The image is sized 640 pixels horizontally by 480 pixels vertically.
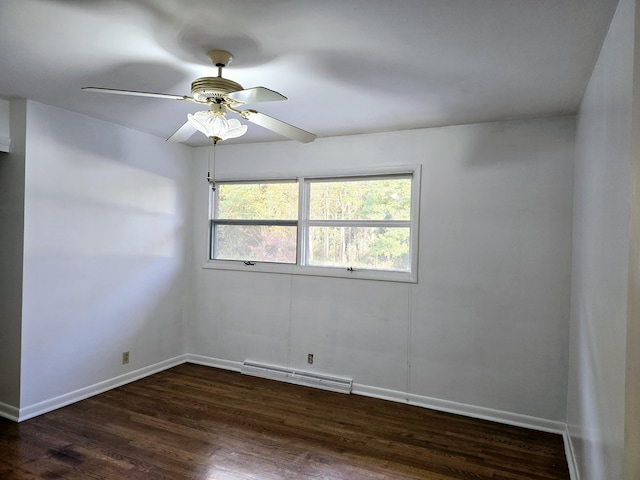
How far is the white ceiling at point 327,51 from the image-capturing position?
1.78 meters

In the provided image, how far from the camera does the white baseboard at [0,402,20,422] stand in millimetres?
3092

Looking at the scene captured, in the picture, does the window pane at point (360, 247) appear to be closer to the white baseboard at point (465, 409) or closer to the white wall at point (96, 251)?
the white baseboard at point (465, 409)

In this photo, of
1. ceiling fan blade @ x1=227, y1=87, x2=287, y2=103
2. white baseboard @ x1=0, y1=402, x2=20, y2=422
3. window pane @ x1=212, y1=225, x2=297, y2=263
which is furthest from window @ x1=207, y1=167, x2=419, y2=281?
white baseboard @ x1=0, y1=402, x2=20, y2=422

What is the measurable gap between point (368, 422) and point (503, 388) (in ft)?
3.64

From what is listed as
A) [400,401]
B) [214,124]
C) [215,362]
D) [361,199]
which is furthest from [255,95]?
[215,362]

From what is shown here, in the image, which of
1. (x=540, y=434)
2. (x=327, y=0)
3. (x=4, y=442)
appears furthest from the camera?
(x=540, y=434)

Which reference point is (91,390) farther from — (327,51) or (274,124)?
(327,51)

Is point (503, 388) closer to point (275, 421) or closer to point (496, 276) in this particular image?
point (496, 276)

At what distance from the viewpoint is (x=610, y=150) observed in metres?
1.75

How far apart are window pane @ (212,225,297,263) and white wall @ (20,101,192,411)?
45cm

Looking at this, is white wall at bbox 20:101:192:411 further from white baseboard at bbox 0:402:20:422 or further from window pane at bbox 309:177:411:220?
window pane at bbox 309:177:411:220

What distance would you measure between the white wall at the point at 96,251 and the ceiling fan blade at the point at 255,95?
2021 mm

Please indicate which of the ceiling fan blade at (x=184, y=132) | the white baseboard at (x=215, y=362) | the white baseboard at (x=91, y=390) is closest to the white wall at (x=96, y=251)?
the white baseboard at (x=91, y=390)

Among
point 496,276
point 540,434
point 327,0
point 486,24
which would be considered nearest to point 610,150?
point 486,24
